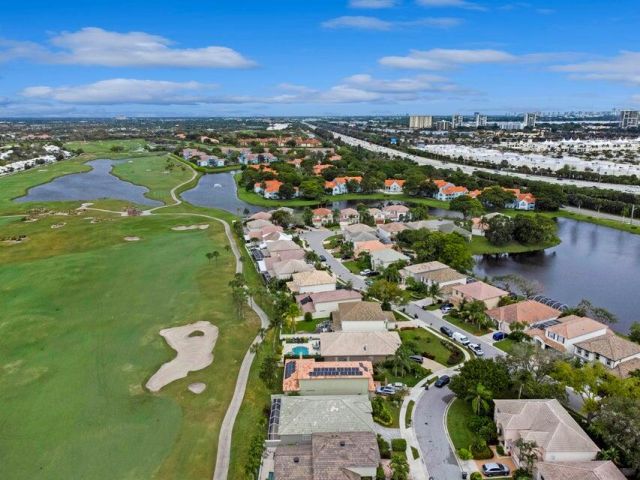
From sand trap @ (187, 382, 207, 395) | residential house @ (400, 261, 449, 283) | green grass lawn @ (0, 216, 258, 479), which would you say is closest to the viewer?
green grass lawn @ (0, 216, 258, 479)

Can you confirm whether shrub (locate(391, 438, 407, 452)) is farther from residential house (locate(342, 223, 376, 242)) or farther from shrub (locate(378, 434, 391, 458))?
residential house (locate(342, 223, 376, 242))

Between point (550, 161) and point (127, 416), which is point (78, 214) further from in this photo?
point (550, 161)

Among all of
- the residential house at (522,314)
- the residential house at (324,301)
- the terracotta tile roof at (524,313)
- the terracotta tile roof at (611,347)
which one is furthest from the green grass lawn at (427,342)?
the terracotta tile roof at (611,347)

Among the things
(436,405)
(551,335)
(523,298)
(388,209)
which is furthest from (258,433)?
(388,209)

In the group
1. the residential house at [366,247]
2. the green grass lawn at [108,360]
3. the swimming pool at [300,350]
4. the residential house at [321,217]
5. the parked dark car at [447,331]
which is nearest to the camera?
the green grass lawn at [108,360]

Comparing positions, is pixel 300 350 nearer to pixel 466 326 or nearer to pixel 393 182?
pixel 466 326

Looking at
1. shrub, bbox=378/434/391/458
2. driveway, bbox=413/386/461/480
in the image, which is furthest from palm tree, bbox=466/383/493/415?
shrub, bbox=378/434/391/458

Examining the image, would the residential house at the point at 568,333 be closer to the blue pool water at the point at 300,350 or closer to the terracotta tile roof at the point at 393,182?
the blue pool water at the point at 300,350
